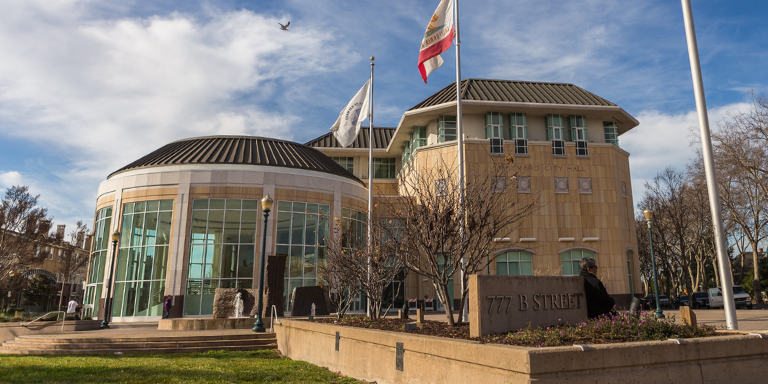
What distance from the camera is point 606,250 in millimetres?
37094

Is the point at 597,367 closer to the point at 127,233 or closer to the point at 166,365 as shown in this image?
the point at 166,365

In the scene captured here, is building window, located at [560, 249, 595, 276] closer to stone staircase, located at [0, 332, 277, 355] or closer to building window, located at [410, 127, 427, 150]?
building window, located at [410, 127, 427, 150]

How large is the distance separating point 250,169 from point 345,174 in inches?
297

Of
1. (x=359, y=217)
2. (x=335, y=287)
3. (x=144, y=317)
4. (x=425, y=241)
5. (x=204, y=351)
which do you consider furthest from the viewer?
(x=359, y=217)

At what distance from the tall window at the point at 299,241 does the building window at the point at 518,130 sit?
16.0 m

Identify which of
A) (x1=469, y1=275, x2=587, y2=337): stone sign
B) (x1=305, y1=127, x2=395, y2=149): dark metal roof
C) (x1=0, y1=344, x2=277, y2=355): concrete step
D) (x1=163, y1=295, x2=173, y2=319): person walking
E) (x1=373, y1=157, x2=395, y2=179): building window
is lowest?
(x1=0, y1=344, x2=277, y2=355): concrete step

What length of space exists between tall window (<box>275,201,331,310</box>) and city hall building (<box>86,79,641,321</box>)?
0.07m

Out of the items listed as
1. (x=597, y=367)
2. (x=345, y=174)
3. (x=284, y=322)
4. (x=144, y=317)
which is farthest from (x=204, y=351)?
(x=345, y=174)

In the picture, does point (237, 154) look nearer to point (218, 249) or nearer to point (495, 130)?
point (218, 249)

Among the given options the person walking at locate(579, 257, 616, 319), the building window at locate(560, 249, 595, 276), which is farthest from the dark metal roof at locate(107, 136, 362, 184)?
the person walking at locate(579, 257, 616, 319)

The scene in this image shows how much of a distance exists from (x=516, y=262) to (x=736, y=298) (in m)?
16.4

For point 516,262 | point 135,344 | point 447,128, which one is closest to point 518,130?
point 447,128

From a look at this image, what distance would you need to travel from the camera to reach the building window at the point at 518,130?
38312 millimetres

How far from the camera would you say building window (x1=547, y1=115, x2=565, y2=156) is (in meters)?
38.5
